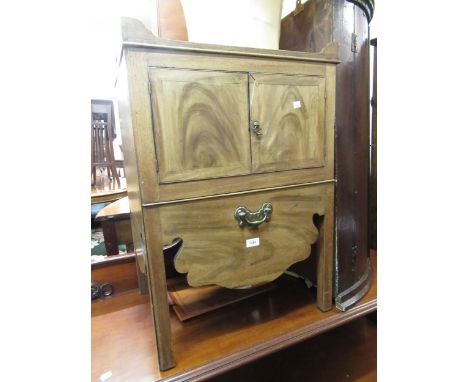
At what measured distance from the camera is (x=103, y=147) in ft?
7.26

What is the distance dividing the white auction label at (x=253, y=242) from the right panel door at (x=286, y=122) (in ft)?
0.58

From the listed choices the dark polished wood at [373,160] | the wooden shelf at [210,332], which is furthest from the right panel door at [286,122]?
the dark polished wood at [373,160]

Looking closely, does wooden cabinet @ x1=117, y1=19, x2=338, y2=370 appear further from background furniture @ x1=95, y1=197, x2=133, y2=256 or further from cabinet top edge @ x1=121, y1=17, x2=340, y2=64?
background furniture @ x1=95, y1=197, x2=133, y2=256

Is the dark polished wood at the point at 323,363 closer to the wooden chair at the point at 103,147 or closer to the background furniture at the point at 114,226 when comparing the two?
the background furniture at the point at 114,226

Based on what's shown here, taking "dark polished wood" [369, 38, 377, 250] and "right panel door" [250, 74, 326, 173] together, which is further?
"dark polished wood" [369, 38, 377, 250]

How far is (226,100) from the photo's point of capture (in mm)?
634

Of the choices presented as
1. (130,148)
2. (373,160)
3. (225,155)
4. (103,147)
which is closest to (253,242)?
(225,155)

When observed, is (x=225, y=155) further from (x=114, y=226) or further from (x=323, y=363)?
(x=323, y=363)

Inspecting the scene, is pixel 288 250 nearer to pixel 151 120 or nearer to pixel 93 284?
pixel 151 120

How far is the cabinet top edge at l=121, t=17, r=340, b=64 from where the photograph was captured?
54cm

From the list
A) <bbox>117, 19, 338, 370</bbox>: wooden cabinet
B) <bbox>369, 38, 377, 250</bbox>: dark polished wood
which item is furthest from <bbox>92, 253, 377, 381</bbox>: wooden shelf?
<bbox>369, 38, 377, 250</bbox>: dark polished wood

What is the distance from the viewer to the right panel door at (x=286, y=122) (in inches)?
26.5

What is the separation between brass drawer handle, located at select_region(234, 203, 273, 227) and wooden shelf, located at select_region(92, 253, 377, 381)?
332mm
